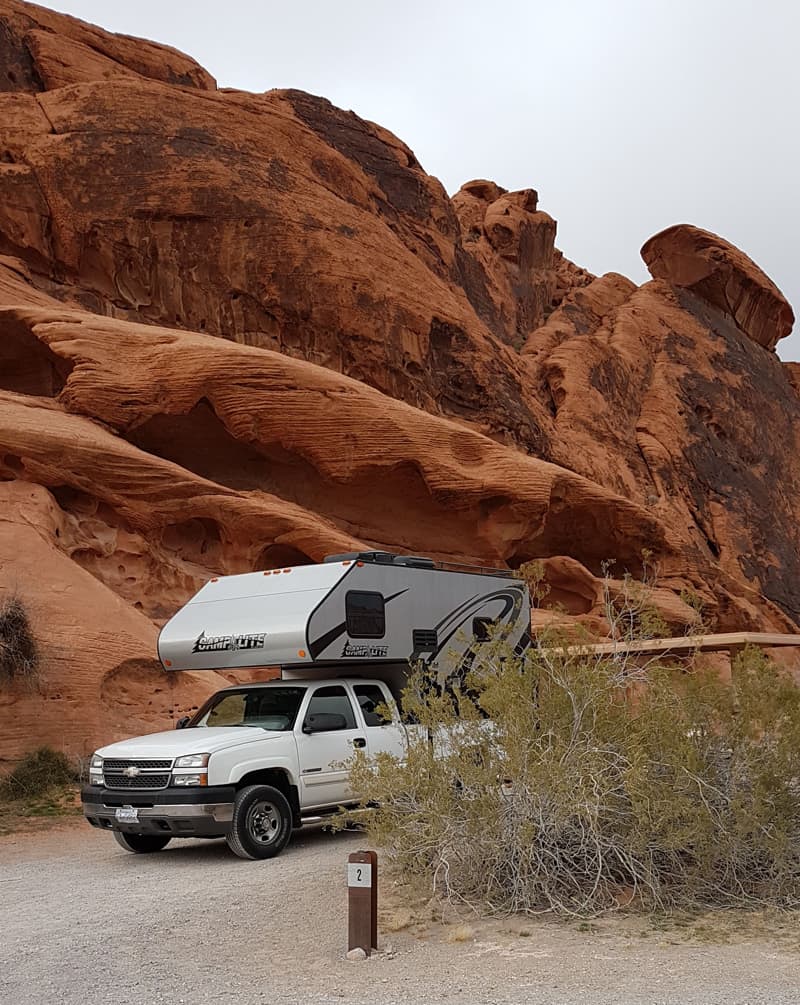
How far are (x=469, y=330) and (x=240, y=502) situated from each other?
15.1 meters

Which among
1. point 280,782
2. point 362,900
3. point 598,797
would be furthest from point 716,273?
point 362,900

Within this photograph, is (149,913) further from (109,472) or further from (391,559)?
(109,472)

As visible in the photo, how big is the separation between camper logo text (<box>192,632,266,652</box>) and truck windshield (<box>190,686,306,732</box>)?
0.51 m

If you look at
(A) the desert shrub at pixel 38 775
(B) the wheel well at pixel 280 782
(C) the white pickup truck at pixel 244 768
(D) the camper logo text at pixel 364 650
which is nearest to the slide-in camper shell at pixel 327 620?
(D) the camper logo text at pixel 364 650

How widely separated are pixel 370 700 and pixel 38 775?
4.94 meters

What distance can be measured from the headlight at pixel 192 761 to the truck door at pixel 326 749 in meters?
1.19

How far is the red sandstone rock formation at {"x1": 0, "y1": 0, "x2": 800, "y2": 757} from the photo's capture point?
1784cm

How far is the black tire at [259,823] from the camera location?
31.7 ft

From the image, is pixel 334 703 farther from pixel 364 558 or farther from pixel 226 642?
pixel 364 558

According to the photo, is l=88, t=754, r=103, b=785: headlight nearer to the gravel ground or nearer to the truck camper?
the truck camper

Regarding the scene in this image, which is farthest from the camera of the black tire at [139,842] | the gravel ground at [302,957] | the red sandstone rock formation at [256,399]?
the red sandstone rock formation at [256,399]

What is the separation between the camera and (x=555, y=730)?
759 centimetres

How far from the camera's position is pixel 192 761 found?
959cm

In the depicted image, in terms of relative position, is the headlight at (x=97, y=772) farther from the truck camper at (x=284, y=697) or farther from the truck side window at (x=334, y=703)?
the truck side window at (x=334, y=703)
